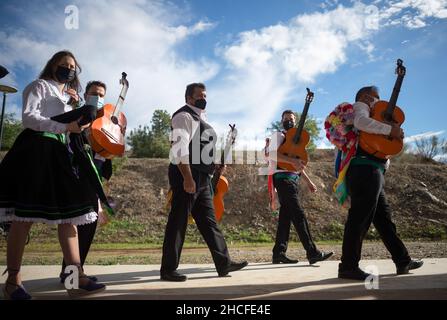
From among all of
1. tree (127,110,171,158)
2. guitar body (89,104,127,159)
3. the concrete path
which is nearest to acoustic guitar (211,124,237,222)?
the concrete path

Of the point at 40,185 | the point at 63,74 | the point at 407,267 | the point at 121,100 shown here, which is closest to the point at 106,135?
the point at 121,100

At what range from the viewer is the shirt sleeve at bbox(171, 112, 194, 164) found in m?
3.63

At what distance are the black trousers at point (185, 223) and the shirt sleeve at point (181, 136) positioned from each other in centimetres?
24

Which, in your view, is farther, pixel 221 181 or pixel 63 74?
pixel 221 181

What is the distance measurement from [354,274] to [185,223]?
1832mm

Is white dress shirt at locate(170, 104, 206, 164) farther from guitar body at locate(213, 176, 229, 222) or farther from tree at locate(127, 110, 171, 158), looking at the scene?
tree at locate(127, 110, 171, 158)

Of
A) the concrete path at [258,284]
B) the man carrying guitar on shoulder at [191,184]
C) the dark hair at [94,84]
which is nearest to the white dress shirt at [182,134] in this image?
the man carrying guitar on shoulder at [191,184]

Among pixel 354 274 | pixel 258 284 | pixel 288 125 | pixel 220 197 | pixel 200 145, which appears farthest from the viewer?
pixel 288 125

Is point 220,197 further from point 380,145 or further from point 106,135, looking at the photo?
point 380,145

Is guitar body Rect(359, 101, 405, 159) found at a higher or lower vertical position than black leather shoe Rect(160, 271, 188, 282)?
higher

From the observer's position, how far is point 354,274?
3461 mm

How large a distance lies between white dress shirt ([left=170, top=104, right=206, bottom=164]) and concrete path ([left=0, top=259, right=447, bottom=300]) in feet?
4.24

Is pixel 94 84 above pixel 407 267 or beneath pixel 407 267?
above
